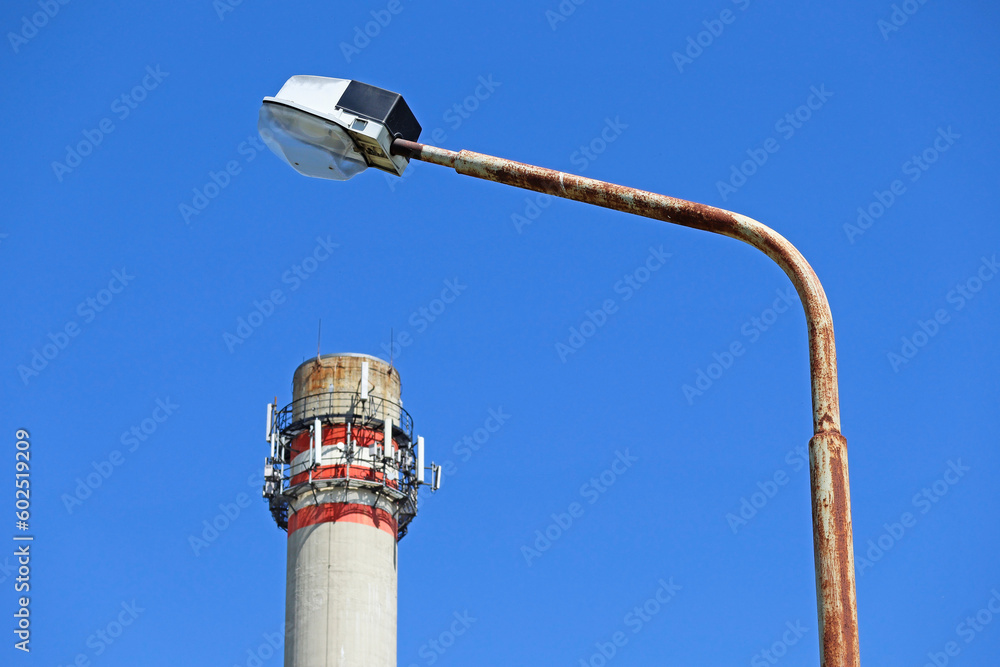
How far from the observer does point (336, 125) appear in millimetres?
9750

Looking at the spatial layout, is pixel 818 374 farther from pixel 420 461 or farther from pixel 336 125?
pixel 420 461

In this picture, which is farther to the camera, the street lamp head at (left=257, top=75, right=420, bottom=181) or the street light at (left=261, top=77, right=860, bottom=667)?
the street lamp head at (left=257, top=75, right=420, bottom=181)

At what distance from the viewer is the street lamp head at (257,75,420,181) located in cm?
973

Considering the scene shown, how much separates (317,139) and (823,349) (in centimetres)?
412

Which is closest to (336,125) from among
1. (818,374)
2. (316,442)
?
(818,374)

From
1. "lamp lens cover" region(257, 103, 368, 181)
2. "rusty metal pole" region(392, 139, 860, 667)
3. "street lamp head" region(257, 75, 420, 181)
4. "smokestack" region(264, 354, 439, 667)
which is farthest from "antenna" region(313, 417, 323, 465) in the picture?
"rusty metal pole" region(392, 139, 860, 667)

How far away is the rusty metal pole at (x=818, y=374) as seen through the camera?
740 centimetres

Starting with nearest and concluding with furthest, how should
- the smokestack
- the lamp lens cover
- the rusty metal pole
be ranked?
1. the rusty metal pole
2. the lamp lens cover
3. the smokestack

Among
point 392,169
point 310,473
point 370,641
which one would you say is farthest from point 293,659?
point 392,169

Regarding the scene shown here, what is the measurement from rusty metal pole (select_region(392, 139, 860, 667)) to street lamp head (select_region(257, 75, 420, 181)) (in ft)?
2.94

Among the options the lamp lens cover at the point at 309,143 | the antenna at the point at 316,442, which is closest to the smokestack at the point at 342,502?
the antenna at the point at 316,442

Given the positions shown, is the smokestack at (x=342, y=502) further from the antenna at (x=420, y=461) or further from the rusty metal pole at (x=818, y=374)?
the rusty metal pole at (x=818, y=374)

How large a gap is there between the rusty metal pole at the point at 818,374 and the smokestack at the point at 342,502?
39.1m

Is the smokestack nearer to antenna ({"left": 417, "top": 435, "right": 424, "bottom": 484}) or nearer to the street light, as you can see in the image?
antenna ({"left": 417, "top": 435, "right": 424, "bottom": 484})
